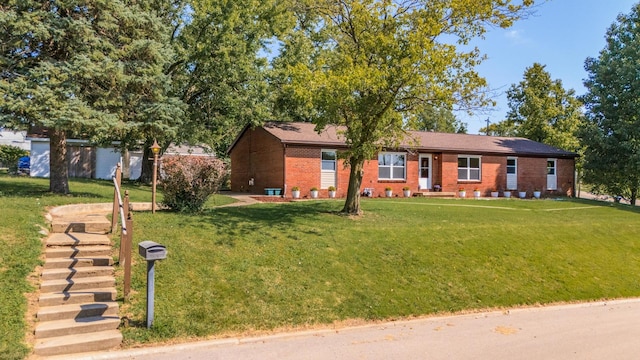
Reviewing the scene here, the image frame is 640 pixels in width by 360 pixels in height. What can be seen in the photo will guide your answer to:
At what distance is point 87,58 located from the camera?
41.1 feet

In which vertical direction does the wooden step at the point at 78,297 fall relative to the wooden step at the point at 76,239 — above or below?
below

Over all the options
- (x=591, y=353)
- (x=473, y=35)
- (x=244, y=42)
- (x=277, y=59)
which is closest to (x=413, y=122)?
(x=473, y=35)

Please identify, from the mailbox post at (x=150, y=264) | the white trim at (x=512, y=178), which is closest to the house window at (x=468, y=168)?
the white trim at (x=512, y=178)

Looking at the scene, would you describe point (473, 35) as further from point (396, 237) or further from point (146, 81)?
point (146, 81)

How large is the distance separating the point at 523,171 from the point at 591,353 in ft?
80.2

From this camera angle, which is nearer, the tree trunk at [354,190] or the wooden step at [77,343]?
the wooden step at [77,343]

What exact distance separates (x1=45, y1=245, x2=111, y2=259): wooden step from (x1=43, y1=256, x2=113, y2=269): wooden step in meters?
0.15

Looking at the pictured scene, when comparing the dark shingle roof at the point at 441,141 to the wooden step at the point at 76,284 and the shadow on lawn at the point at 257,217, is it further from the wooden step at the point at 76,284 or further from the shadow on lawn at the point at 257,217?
the wooden step at the point at 76,284

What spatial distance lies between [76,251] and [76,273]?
2.70 ft

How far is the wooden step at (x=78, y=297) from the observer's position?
655cm

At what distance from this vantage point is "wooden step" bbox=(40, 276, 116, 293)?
686 cm

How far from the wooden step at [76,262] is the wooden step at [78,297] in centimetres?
83

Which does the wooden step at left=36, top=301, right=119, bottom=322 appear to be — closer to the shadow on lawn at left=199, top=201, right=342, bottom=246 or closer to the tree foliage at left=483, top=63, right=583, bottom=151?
the shadow on lawn at left=199, top=201, right=342, bottom=246

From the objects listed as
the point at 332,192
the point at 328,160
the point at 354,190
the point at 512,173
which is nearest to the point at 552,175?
the point at 512,173
